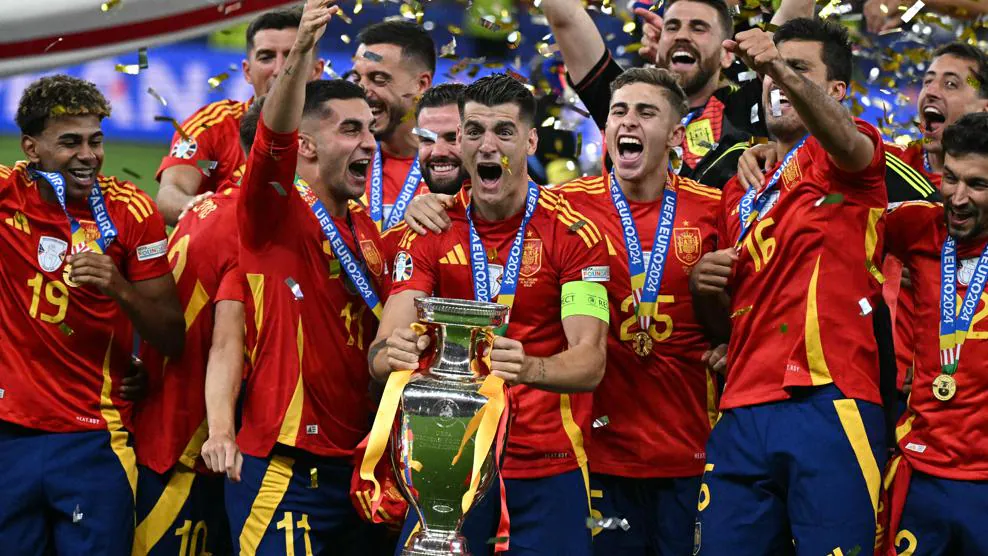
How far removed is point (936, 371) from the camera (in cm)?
518

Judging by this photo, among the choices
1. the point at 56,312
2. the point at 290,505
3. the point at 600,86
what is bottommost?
the point at 290,505

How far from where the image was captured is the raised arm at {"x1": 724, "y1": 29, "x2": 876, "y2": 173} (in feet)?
15.8

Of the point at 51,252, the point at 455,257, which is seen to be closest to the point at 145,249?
the point at 51,252

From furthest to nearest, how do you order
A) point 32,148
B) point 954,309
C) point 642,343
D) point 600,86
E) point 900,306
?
point 600,86
point 32,148
point 642,343
point 900,306
point 954,309

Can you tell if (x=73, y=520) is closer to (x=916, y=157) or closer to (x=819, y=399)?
(x=819, y=399)

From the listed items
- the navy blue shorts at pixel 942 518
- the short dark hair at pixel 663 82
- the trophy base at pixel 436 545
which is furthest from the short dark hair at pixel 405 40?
the trophy base at pixel 436 545

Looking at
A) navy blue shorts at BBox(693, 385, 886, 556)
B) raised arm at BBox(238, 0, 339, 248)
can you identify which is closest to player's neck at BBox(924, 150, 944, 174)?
navy blue shorts at BBox(693, 385, 886, 556)

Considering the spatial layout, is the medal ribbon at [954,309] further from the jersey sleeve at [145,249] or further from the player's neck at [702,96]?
the jersey sleeve at [145,249]

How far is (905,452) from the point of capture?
5227 millimetres

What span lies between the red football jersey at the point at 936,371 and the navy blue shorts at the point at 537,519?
48.8 inches

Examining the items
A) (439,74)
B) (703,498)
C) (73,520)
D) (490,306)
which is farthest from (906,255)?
(439,74)

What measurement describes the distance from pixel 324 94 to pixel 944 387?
2740mm

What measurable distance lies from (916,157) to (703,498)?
212 cm

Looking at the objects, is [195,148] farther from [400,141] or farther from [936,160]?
[936,160]
